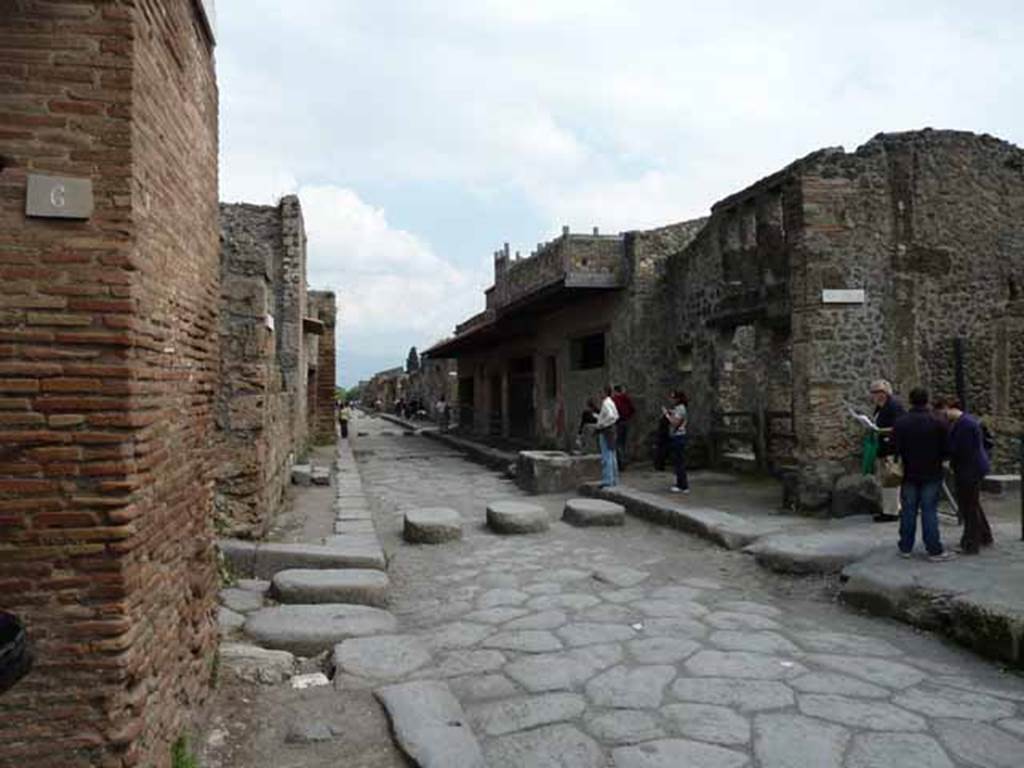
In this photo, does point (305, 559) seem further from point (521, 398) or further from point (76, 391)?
point (521, 398)

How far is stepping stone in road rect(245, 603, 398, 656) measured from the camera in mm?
4699

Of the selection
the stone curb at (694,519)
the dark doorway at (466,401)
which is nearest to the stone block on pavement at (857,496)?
the stone curb at (694,519)

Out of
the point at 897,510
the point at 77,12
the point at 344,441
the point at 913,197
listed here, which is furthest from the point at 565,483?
the point at 344,441

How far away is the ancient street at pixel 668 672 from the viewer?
3326mm

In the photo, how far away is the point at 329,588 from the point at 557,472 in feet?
22.6

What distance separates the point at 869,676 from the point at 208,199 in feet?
14.3

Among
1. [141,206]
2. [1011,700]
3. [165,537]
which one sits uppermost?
[141,206]

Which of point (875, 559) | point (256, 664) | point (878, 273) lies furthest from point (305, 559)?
point (878, 273)

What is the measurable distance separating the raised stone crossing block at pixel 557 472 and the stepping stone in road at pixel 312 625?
6.82m

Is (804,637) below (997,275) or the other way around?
below

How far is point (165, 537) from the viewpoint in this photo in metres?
3.09

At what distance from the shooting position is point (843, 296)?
9.04 metres

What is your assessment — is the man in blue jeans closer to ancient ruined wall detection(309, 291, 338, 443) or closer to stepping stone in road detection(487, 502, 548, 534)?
stepping stone in road detection(487, 502, 548, 534)

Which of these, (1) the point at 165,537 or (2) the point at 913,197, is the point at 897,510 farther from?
(1) the point at 165,537
